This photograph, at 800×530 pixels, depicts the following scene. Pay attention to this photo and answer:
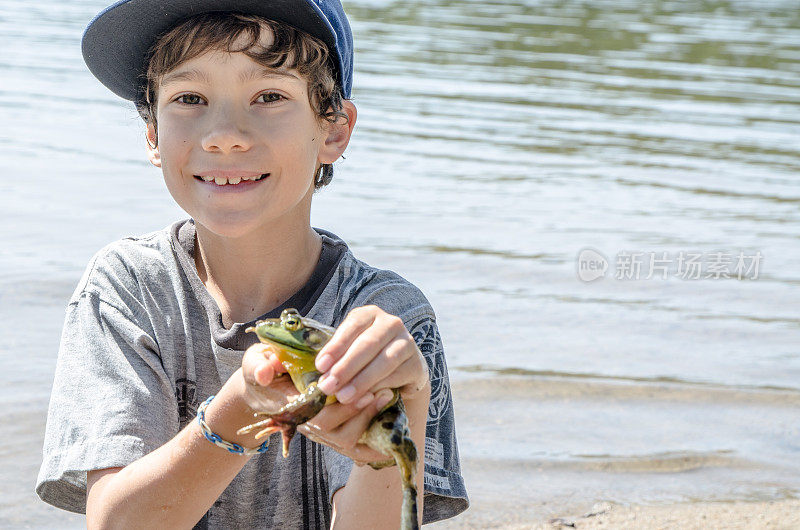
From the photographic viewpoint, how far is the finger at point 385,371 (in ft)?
7.16

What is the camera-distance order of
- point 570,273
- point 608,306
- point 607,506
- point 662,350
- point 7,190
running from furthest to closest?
1. point 7,190
2. point 570,273
3. point 608,306
4. point 662,350
5. point 607,506

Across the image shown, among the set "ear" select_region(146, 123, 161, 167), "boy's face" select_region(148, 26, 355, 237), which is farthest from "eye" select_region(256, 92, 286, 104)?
"ear" select_region(146, 123, 161, 167)

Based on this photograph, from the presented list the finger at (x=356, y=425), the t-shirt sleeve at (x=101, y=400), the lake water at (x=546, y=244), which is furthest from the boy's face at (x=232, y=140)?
→ the lake water at (x=546, y=244)

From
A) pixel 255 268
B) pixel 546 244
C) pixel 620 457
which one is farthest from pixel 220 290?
pixel 546 244

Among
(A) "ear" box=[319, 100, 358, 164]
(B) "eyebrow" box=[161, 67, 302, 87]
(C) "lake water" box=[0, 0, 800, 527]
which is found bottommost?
(C) "lake water" box=[0, 0, 800, 527]

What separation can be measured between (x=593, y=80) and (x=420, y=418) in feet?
43.3

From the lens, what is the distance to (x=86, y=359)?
3.01m

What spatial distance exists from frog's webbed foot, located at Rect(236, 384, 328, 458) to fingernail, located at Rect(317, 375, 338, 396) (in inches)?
0.5

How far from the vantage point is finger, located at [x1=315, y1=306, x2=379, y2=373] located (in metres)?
2.16

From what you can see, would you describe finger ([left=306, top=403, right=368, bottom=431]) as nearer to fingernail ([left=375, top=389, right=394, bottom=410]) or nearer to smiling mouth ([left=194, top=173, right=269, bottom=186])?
fingernail ([left=375, top=389, right=394, bottom=410])

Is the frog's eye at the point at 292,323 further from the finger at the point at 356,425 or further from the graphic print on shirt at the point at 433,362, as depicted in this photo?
the graphic print on shirt at the point at 433,362

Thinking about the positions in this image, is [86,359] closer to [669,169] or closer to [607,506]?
[607,506]

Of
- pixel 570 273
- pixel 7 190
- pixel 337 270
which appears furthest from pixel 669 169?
pixel 337 270

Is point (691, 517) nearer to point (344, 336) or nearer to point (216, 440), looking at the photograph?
point (216, 440)
